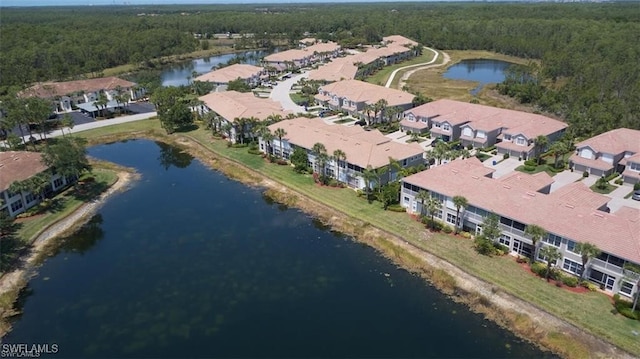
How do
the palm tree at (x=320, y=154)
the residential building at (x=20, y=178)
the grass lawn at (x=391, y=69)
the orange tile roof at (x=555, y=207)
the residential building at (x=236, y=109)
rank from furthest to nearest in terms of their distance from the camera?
the grass lawn at (x=391, y=69), the residential building at (x=236, y=109), the palm tree at (x=320, y=154), the residential building at (x=20, y=178), the orange tile roof at (x=555, y=207)

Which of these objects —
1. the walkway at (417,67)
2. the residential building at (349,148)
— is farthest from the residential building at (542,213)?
the walkway at (417,67)

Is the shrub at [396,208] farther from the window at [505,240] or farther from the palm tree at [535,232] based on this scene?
the palm tree at [535,232]

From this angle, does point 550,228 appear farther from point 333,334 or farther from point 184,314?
point 184,314

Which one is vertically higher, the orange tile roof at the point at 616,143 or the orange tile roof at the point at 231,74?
the orange tile roof at the point at 231,74

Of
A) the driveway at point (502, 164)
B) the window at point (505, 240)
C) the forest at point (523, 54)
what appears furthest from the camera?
the forest at point (523, 54)

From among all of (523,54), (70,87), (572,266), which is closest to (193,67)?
(70,87)

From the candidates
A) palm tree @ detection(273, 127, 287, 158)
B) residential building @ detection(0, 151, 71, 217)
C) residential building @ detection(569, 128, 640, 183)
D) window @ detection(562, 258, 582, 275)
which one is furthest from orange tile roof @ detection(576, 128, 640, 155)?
residential building @ detection(0, 151, 71, 217)

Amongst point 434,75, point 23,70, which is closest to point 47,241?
point 23,70
